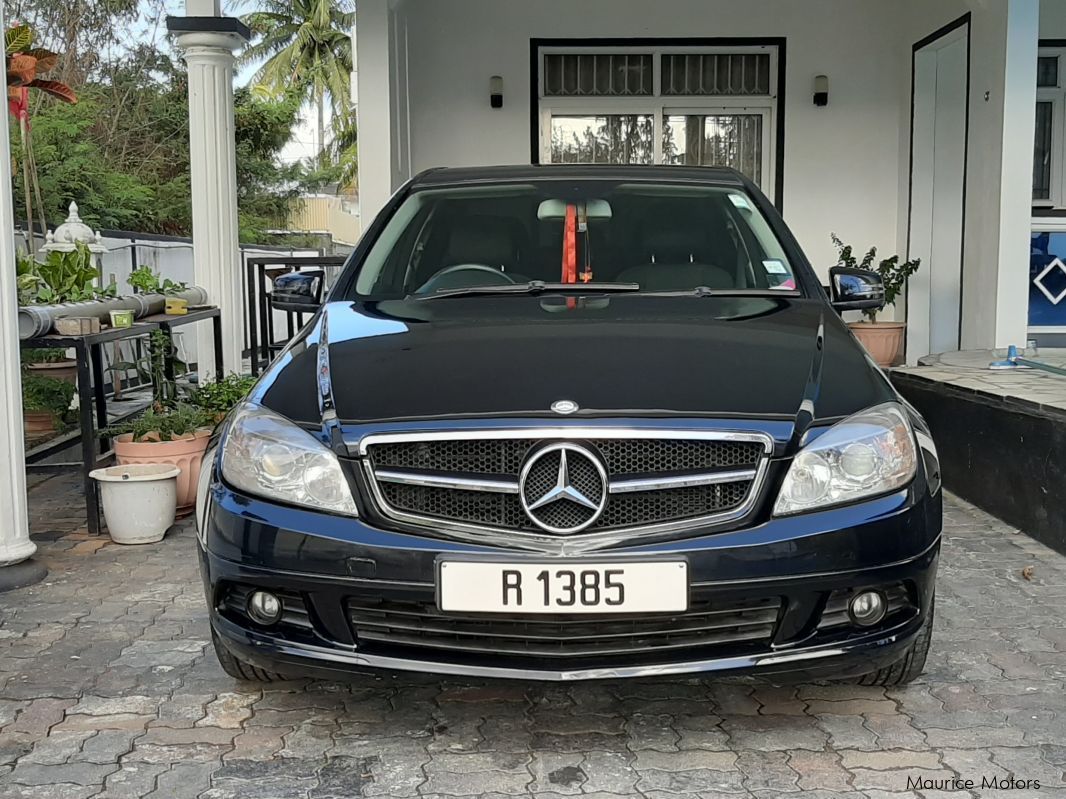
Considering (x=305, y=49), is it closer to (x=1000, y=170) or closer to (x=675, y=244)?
(x=1000, y=170)

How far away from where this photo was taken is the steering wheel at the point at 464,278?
11.8 feet

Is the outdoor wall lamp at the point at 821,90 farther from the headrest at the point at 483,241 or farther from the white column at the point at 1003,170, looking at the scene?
the headrest at the point at 483,241

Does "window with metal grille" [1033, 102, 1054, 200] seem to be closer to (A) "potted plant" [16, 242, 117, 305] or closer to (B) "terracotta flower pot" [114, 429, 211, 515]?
(A) "potted plant" [16, 242, 117, 305]

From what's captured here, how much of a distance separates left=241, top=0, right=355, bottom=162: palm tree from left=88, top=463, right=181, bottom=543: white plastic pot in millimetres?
31647

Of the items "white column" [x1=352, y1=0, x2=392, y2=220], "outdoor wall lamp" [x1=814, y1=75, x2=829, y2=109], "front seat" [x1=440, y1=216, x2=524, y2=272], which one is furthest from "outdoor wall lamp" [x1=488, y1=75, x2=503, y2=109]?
"front seat" [x1=440, y1=216, x2=524, y2=272]

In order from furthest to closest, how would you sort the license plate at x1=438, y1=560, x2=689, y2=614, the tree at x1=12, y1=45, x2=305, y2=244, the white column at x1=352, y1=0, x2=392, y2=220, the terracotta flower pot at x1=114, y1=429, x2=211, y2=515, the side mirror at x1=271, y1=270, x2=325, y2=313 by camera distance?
the tree at x1=12, y1=45, x2=305, y2=244 < the white column at x1=352, y1=0, x2=392, y2=220 < the terracotta flower pot at x1=114, y1=429, x2=211, y2=515 < the side mirror at x1=271, y1=270, x2=325, y2=313 < the license plate at x1=438, y1=560, x2=689, y2=614

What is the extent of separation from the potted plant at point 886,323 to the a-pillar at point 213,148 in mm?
5035

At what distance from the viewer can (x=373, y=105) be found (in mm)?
8305

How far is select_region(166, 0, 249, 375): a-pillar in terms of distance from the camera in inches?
273

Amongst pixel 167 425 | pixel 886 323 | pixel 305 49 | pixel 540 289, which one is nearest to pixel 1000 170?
pixel 886 323

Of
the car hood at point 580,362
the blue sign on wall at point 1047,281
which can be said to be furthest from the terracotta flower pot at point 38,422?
the blue sign on wall at point 1047,281

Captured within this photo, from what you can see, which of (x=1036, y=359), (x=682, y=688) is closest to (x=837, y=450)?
(x=682, y=688)

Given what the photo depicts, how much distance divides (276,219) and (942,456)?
31688 millimetres

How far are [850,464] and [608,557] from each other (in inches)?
22.5
